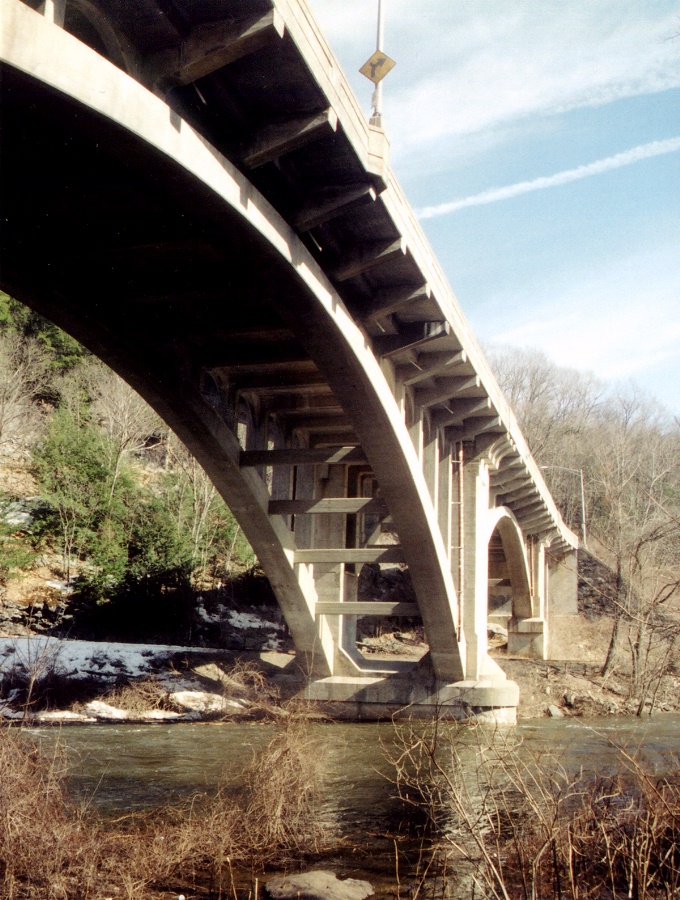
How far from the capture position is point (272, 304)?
1059 centimetres

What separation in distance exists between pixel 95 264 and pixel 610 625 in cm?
3018

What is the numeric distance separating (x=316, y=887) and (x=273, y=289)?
6593 mm

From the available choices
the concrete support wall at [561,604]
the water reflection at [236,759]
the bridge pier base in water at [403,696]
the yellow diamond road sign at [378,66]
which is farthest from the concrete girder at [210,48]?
the concrete support wall at [561,604]

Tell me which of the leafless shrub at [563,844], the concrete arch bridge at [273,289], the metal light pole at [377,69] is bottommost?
the leafless shrub at [563,844]

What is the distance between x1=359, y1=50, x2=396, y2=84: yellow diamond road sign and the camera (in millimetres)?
9555

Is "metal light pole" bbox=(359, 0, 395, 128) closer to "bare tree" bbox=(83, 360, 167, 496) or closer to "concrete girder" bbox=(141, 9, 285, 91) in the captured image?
"concrete girder" bbox=(141, 9, 285, 91)

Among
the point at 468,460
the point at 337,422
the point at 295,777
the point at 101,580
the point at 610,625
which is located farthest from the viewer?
the point at 610,625

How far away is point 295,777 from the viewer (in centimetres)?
781

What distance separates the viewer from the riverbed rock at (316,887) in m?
5.69

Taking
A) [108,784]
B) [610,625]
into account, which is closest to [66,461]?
[108,784]

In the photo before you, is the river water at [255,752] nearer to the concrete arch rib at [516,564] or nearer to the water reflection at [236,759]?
the water reflection at [236,759]

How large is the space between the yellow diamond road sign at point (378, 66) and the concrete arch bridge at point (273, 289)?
0.90 metres

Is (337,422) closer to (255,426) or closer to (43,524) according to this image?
(255,426)

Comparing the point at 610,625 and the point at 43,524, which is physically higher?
the point at 43,524
